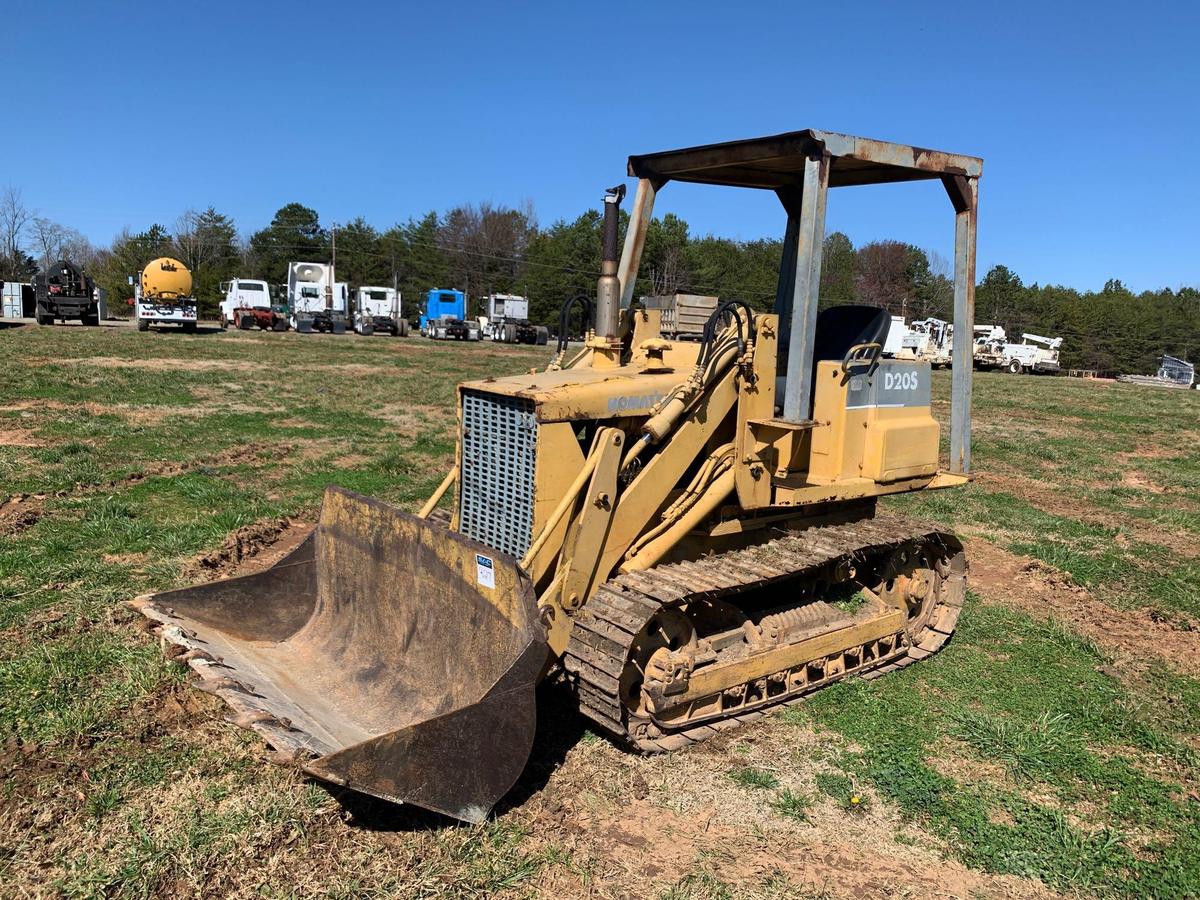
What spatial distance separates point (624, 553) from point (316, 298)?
4570cm

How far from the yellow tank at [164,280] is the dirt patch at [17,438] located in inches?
998

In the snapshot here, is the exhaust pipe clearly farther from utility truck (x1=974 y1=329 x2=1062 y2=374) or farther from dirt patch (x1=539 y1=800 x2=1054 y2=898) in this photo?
utility truck (x1=974 y1=329 x2=1062 y2=374)

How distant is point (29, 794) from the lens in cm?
414

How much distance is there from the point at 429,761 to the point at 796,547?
2942 mm

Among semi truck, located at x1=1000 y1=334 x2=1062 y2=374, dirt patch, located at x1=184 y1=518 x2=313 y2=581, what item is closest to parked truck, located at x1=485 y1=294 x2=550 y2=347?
semi truck, located at x1=1000 y1=334 x2=1062 y2=374

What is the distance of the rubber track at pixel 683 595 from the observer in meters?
4.55

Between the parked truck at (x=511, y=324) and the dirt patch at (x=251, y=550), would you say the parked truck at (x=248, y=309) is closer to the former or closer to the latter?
the parked truck at (x=511, y=324)

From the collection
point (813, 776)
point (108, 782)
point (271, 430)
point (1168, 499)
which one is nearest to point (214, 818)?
point (108, 782)

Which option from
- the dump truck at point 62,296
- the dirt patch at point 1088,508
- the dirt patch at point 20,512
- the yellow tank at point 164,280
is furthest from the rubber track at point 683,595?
the dump truck at point 62,296

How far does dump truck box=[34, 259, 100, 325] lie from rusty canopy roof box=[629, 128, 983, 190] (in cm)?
3727

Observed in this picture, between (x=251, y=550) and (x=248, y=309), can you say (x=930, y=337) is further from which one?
(x=251, y=550)

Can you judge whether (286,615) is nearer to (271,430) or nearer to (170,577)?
(170,577)

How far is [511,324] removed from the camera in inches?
1855

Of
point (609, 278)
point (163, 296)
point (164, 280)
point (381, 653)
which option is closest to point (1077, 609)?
point (609, 278)
